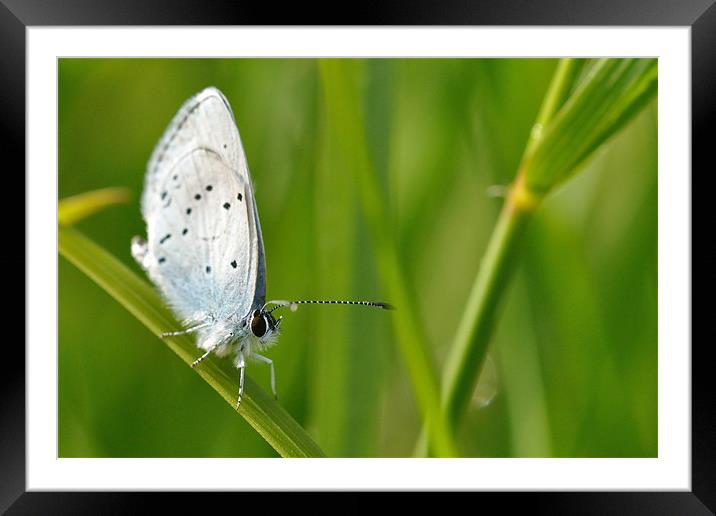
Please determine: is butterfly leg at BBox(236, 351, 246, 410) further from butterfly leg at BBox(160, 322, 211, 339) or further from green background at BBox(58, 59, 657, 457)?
green background at BBox(58, 59, 657, 457)

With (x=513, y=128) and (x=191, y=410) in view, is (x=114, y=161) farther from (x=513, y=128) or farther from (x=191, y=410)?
(x=513, y=128)

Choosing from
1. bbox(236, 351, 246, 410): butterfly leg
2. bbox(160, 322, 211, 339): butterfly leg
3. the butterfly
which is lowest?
bbox(236, 351, 246, 410): butterfly leg

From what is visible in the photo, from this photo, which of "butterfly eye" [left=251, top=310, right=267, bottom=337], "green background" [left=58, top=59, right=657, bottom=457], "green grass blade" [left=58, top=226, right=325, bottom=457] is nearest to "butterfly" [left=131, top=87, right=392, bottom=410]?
"butterfly eye" [left=251, top=310, right=267, bottom=337]

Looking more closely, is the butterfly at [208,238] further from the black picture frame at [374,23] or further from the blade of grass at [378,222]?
the black picture frame at [374,23]

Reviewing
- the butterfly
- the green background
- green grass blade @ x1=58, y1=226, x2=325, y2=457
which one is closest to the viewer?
green grass blade @ x1=58, y1=226, x2=325, y2=457

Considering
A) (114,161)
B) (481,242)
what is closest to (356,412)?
(481,242)

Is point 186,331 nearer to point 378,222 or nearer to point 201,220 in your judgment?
point 201,220

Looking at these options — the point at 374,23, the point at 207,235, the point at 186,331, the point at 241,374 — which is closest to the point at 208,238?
the point at 207,235

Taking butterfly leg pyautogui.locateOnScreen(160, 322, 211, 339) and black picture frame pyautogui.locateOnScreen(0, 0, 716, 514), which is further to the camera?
butterfly leg pyautogui.locateOnScreen(160, 322, 211, 339)
